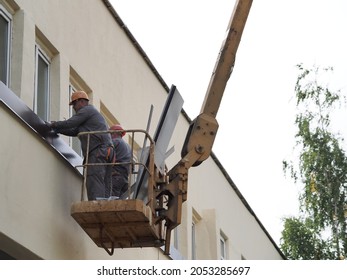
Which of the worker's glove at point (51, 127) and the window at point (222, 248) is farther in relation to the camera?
the window at point (222, 248)

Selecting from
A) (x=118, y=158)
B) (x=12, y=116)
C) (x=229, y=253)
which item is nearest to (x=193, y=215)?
(x=229, y=253)

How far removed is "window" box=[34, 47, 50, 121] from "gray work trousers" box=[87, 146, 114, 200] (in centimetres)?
141

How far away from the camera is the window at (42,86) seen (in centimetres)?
1616

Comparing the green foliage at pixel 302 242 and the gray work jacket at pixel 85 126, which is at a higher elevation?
the green foliage at pixel 302 242

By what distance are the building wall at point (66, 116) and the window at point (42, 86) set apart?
9 centimetres

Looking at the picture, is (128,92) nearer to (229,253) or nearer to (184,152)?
(184,152)

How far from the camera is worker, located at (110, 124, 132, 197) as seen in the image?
15484 millimetres

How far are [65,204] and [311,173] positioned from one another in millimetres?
21231

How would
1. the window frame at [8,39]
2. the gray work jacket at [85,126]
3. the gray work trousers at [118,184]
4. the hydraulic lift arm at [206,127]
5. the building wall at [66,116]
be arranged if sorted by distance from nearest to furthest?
the building wall at [66,116] → the window frame at [8,39] → the gray work jacket at [85,126] → the gray work trousers at [118,184] → the hydraulic lift arm at [206,127]

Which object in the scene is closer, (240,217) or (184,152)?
(184,152)

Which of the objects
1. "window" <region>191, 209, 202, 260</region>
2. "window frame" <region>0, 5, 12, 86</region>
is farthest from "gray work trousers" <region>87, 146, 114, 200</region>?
"window" <region>191, 209, 202, 260</region>

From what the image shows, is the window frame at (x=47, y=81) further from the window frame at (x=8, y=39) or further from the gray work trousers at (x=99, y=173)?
the gray work trousers at (x=99, y=173)

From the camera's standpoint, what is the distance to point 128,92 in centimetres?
2058

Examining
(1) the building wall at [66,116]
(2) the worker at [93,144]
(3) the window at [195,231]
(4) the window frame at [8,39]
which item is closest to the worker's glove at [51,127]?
(2) the worker at [93,144]
